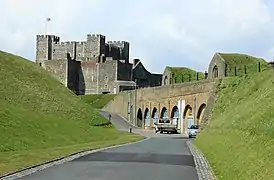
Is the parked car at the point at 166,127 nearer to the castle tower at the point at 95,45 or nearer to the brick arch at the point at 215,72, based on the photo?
the brick arch at the point at 215,72

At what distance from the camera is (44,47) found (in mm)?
140750

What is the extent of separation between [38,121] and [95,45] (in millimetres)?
86140

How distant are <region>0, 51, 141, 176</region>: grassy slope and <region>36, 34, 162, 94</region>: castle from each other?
43.8 m

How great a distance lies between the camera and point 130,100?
10250cm

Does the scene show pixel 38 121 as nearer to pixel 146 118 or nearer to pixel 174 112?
pixel 174 112

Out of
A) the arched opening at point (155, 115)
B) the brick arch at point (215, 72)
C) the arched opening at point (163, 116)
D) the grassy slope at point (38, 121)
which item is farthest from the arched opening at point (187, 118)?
the grassy slope at point (38, 121)

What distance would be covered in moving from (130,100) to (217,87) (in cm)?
4342

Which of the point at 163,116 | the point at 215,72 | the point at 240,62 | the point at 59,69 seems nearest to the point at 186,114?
the point at 215,72

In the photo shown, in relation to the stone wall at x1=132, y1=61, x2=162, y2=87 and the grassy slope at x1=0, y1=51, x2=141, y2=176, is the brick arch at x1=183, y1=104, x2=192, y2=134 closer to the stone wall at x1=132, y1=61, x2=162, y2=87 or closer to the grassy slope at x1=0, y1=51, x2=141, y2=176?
the grassy slope at x1=0, y1=51, x2=141, y2=176

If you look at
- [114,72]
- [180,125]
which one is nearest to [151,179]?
[180,125]

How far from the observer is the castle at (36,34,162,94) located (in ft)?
413

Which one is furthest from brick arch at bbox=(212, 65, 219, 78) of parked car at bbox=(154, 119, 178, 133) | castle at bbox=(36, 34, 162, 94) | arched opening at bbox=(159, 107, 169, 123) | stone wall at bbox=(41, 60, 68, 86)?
stone wall at bbox=(41, 60, 68, 86)

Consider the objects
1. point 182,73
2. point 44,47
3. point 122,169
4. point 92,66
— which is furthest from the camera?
point 44,47

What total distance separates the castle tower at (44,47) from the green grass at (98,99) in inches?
809
